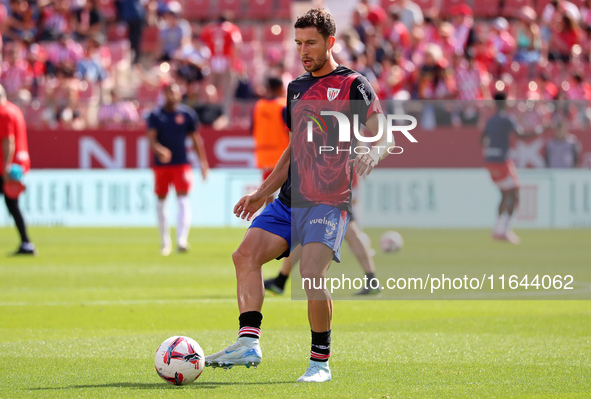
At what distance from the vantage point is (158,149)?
15.2 meters

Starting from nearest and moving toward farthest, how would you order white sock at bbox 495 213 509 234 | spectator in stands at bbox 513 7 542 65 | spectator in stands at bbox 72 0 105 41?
white sock at bbox 495 213 509 234 < spectator in stands at bbox 513 7 542 65 < spectator in stands at bbox 72 0 105 41

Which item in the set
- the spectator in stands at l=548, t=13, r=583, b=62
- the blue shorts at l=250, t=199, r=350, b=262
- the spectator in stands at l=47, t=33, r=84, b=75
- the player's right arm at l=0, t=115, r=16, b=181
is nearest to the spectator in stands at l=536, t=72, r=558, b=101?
the spectator in stands at l=548, t=13, r=583, b=62

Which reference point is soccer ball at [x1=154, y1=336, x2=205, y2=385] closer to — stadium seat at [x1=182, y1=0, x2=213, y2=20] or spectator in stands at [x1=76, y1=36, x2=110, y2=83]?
spectator in stands at [x1=76, y1=36, x2=110, y2=83]

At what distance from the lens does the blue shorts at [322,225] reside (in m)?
6.02

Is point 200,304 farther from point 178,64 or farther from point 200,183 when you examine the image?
point 178,64

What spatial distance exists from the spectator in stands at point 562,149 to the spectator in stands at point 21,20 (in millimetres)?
14406

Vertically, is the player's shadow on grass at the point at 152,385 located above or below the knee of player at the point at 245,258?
below

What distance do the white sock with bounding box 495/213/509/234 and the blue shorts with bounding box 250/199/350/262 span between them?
10469mm

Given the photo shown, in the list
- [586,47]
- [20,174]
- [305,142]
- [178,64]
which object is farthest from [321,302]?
[586,47]

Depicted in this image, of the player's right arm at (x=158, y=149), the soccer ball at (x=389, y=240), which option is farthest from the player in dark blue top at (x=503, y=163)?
the player's right arm at (x=158, y=149)

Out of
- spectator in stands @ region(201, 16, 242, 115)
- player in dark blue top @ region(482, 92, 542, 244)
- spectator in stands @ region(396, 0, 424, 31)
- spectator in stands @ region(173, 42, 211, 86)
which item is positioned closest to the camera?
player in dark blue top @ region(482, 92, 542, 244)

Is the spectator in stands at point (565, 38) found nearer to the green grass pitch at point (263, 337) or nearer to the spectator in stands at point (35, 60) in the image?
the green grass pitch at point (263, 337)

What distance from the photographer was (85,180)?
20453 millimetres

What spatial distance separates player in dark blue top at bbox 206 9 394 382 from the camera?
19.7ft
